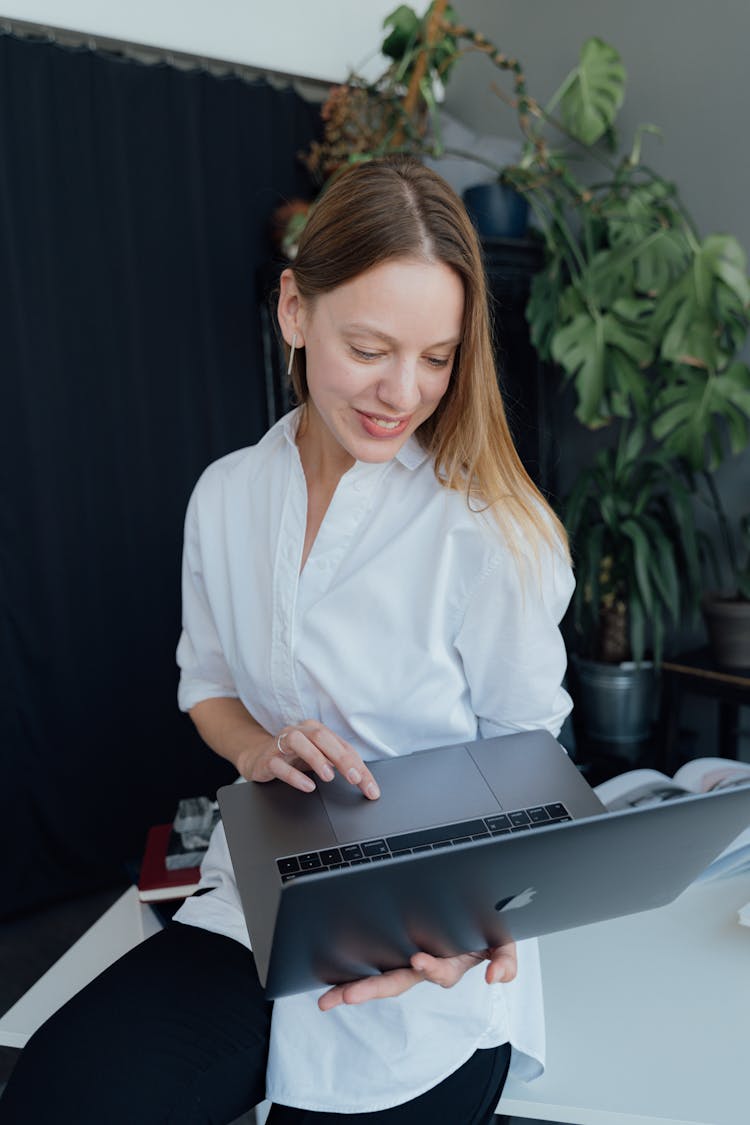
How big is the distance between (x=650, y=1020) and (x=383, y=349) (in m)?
0.78

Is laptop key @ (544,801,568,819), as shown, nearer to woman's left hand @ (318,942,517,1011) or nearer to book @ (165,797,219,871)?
woman's left hand @ (318,942,517,1011)

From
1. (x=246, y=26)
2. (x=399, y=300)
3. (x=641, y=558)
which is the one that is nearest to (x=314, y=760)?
(x=399, y=300)

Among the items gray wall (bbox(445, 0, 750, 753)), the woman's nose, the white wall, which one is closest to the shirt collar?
the woman's nose

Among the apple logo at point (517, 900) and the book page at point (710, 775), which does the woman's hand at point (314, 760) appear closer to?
the apple logo at point (517, 900)

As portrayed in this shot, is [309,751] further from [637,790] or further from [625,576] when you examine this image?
[625,576]

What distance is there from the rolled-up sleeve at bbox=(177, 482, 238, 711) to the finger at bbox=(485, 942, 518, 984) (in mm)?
565

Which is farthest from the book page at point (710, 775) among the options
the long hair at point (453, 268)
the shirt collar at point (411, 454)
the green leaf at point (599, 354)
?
the green leaf at point (599, 354)

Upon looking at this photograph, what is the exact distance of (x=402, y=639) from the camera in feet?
3.70

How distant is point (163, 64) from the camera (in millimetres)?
2633

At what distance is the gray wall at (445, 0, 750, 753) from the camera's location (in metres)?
2.54

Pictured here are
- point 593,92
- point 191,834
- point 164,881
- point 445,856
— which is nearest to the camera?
point 445,856

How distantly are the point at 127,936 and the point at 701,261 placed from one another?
1.86m

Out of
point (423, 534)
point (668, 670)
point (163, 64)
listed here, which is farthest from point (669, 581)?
point (163, 64)

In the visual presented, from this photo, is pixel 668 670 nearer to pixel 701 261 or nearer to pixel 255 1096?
pixel 701 261
